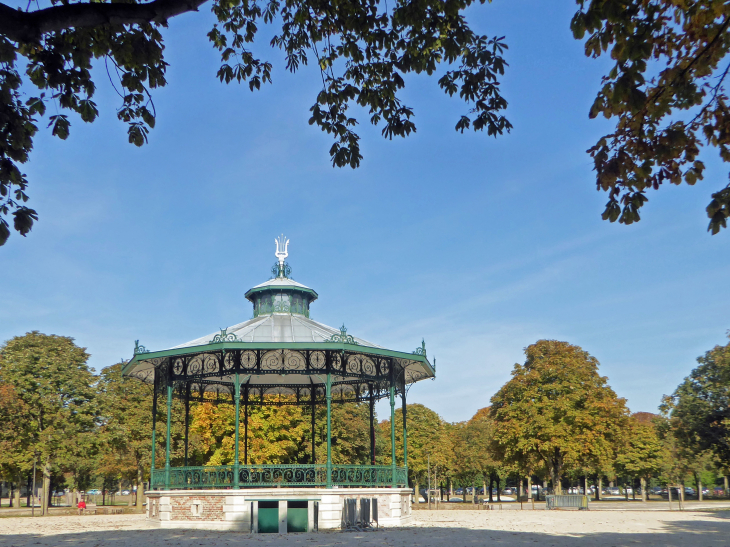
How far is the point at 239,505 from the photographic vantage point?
20516 mm

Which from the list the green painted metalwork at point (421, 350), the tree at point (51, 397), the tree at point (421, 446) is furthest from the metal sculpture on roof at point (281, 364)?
the tree at point (421, 446)

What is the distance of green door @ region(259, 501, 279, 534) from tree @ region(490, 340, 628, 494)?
79.7 ft

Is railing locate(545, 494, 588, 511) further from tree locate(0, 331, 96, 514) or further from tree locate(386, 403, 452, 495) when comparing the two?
tree locate(0, 331, 96, 514)

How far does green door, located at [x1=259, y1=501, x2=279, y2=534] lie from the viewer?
66.5 feet

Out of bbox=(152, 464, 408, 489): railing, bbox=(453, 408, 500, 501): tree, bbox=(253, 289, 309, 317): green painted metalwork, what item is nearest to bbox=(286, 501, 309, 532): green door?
bbox=(152, 464, 408, 489): railing

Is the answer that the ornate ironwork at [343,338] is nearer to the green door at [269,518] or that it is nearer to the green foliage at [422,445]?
the green door at [269,518]

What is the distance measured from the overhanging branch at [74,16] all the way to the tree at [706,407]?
34.4 m

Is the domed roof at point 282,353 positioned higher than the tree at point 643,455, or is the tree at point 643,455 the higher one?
the domed roof at point 282,353

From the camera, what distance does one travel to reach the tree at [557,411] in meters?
40.9

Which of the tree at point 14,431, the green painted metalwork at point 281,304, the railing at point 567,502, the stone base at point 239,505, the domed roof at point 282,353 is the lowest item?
the railing at point 567,502

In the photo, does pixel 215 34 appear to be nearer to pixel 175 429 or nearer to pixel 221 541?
pixel 221 541

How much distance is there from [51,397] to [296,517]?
2373 centimetres

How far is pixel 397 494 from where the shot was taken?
2216 cm

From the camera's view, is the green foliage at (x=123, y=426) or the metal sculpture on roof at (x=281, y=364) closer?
the metal sculpture on roof at (x=281, y=364)
